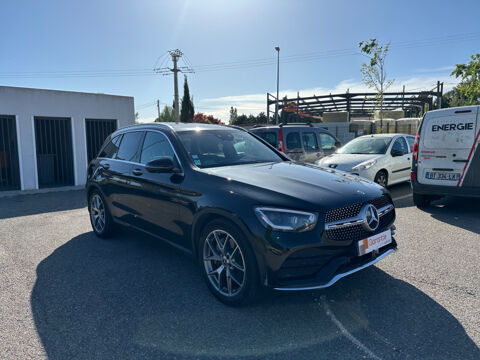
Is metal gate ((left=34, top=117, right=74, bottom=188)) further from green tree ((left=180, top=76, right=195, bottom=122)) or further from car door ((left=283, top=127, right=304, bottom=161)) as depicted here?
green tree ((left=180, top=76, right=195, bottom=122))

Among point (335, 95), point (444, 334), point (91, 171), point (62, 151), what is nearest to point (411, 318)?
point (444, 334)

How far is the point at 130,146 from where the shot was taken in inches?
188

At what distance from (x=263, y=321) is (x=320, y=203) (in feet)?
3.53

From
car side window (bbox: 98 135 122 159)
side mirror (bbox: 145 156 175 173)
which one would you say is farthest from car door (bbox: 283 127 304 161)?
side mirror (bbox: 145 156 175 173)

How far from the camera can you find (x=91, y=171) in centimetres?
560

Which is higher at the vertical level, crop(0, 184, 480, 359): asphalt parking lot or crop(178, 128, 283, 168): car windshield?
crop(178, 128, 283, 168): car windshield

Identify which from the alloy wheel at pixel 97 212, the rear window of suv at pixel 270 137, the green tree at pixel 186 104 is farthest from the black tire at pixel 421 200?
the green tree at pixel 186 104

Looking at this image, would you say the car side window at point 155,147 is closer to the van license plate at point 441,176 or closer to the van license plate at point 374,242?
the van license plate at point 374,242

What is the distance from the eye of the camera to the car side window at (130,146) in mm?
4621

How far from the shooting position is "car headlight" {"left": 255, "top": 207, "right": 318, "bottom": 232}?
8.93ft

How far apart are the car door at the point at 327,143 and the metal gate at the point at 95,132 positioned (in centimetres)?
788

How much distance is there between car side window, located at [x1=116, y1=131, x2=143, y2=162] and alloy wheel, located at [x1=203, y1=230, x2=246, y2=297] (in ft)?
6.19

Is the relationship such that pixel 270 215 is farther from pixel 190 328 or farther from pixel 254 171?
pixel 190 328

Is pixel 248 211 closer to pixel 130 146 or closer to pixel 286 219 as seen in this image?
pixel 286 219
